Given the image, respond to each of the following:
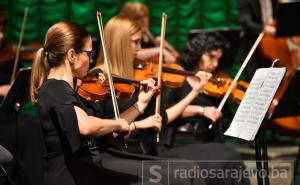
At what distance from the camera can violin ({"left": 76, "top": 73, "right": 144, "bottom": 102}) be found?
2920 mm

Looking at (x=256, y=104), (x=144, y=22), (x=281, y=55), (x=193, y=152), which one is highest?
(x=144, y=22)

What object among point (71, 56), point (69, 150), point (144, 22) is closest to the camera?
point (69, 150)

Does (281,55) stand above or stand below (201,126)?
above

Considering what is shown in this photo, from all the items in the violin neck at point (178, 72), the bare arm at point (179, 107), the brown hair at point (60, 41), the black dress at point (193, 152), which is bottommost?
the black dress at point (193, 152)

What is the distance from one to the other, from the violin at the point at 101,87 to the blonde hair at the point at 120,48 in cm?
17

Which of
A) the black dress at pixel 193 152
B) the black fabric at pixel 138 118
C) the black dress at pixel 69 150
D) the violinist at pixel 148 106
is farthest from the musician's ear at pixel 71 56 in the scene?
the black dress at pixel 193 152

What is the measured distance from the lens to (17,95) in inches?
144

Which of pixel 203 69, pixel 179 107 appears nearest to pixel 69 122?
pixel 179 107

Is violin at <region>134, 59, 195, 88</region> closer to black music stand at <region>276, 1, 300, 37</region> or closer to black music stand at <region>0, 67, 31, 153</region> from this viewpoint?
black music stand at <region>0, 67, 31, 153</region>

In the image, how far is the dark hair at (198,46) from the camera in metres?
4.12

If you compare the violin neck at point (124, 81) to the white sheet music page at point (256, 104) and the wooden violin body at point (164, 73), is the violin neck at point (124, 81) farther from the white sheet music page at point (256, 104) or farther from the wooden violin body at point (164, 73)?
the white sheet music page at point (256, 104)

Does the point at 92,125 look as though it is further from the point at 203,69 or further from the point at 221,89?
the point at 203,69

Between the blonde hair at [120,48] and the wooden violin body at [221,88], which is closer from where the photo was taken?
the blonde hair at [120,48]

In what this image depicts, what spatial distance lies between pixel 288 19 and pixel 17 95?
183 cm
